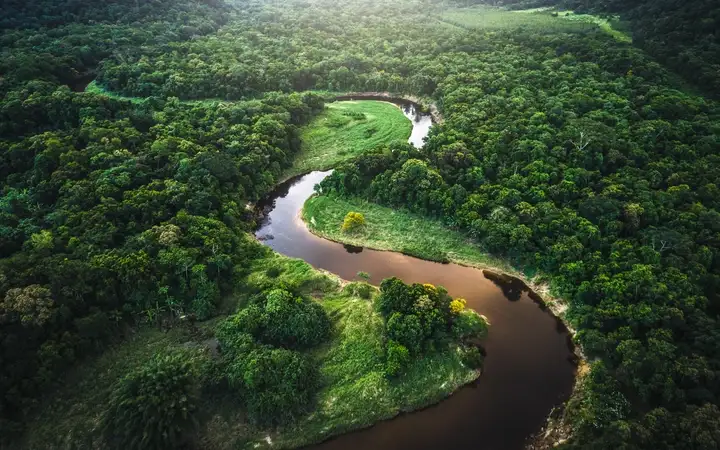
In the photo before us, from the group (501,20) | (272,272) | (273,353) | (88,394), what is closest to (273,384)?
(273,353)

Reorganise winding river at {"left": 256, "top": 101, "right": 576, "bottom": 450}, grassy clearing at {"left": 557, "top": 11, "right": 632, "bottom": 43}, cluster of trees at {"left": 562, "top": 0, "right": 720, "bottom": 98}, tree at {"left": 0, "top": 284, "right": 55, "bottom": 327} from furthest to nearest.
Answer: grassy clearing at {"left": 557, "top": 11, "right": 632, "bottom": 43} → cluster of trees at {"left": 562, "top": 0, "right": 720, "bottom": 98} → tree at {"left": 0, "top": 284, "right": 55, "bottom": 327} → winding river at {"left": 256, "top": 101, "right": 576, "bottom": 450}

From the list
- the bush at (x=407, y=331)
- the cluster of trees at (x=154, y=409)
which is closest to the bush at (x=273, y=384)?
the cluster of trees at (x=154, y=409)

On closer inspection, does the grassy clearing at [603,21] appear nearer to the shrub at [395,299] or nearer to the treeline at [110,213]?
the treeline at [110,213]

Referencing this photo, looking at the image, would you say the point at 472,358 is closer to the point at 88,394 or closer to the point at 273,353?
the point at 273,353

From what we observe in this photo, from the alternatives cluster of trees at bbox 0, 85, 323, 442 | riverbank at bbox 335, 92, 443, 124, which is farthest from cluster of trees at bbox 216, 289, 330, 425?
riverbank at bbox 335, 92, 443, 124

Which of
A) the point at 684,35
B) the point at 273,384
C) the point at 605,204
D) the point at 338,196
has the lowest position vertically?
the point at 338,196

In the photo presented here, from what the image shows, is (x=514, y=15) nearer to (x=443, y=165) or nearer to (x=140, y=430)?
(x=443, y=165)

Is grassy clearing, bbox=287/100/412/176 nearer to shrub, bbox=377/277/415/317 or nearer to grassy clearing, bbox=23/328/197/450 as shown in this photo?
shrub, bbox=377/277/415/317

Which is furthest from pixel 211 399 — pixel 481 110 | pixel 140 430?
pixel 481 110
